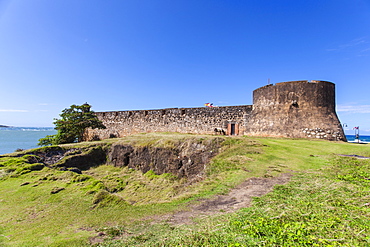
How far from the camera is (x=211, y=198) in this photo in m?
4.31

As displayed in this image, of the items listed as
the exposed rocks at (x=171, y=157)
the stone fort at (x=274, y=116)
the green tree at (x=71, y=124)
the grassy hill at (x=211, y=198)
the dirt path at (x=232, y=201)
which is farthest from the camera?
the green tree at (x=71, y=124)

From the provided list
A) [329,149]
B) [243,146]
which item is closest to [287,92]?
[329,149]

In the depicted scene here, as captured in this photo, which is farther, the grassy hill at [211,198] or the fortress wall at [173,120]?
the fortress wall at [173,120]

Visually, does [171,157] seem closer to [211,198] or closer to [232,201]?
[211,198]

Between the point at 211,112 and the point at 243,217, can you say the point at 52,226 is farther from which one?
the point at 211,112

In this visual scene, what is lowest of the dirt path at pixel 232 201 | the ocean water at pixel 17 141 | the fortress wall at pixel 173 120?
the ocean water at pixel 17 141

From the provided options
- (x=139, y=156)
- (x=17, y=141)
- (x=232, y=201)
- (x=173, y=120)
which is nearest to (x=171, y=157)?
(x=139, y=156)

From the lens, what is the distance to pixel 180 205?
4195 millimetres

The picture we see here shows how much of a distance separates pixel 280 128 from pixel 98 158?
41.6ft

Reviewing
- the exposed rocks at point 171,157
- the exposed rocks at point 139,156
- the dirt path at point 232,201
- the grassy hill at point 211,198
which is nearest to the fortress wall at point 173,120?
the exposed rocks at point 139,156

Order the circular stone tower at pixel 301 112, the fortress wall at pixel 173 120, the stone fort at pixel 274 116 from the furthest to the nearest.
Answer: the fortress wall at pixel 173 120, the stone fort at pixel 274 116, the circular stone tower at pixel 301 112

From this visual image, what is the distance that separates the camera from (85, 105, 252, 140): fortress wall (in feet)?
52.0

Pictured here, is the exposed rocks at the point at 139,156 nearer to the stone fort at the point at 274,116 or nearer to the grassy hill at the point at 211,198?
the grassy hill at the point at 211,198

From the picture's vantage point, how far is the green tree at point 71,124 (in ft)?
58.9
